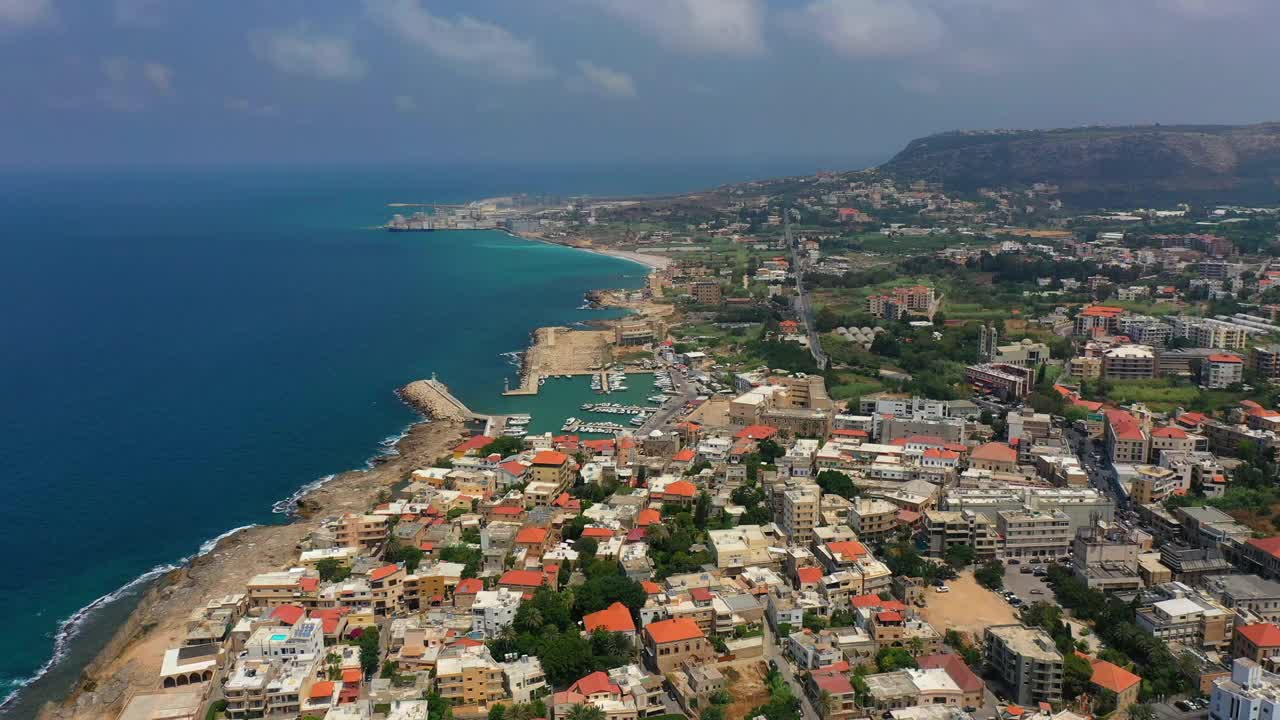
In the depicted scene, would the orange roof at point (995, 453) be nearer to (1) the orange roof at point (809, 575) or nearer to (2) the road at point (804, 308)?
(1) the orange roof at point (809, 575)

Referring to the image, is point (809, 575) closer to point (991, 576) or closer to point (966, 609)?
point (966, 609)

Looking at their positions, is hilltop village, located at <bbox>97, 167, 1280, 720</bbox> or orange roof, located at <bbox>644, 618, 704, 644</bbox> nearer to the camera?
hilltop village, located at <bbox>97, 167, 1280, 720</bbox>

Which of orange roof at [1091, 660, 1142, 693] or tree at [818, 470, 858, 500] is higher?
tree at [818, 470, 858, 500]

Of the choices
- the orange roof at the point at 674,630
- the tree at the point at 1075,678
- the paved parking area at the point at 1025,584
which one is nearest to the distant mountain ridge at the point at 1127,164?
the paved parking area at the point at 1025,584

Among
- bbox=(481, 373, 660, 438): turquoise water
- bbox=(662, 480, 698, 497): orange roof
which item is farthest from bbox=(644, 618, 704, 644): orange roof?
bbox=(481, 373, 660, 438): turquoise water

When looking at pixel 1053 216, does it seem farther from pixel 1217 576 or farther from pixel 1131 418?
pixel 1217 576

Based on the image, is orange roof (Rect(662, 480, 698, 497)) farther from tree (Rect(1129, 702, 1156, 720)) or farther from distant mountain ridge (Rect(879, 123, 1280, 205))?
distant mountain ridge (Rect(879, 123, 1280, 205))

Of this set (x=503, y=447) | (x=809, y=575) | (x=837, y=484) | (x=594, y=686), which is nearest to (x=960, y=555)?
(x=809, y=575)
